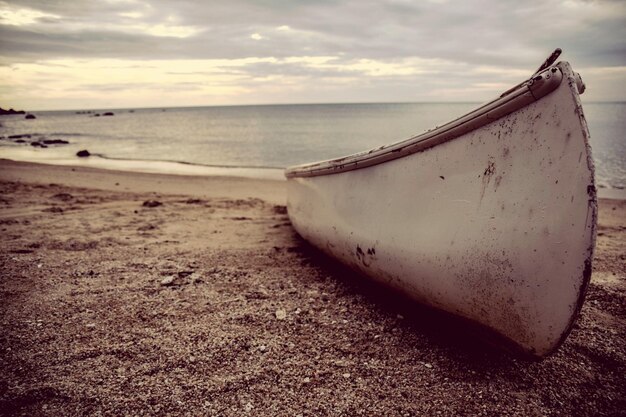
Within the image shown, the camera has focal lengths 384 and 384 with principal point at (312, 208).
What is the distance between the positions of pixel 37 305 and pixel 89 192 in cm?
608

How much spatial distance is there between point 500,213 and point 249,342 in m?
2.08

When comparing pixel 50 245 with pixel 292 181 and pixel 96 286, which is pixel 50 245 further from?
pixel 292 181

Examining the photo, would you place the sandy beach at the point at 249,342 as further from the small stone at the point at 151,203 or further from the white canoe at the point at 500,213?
the small stone at the point at 151,203

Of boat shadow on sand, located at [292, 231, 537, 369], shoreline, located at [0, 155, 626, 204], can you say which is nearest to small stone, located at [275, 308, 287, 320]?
boat shadow on sand, located at [292, 231, 537, 369]

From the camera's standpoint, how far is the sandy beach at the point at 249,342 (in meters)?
2.45

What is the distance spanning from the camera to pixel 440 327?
3.24 meters

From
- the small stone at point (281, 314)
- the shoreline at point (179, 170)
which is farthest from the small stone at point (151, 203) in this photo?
the small stone at point (281, 314)

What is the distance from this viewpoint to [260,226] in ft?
21.3

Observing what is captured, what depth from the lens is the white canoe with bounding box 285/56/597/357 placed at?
6.81 ft

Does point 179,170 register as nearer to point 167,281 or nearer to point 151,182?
point 151,182

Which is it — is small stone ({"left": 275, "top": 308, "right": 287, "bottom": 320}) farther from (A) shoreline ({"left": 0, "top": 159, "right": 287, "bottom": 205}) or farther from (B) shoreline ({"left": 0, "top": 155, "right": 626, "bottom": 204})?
(B) shoreline ({"left": 0, "top": 155, "right": 626, "bottom": 204})

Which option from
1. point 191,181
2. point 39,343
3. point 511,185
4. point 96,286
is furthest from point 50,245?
point 191,181

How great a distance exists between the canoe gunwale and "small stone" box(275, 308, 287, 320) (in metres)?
1.48

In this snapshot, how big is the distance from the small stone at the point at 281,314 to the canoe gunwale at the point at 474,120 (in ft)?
4.85
